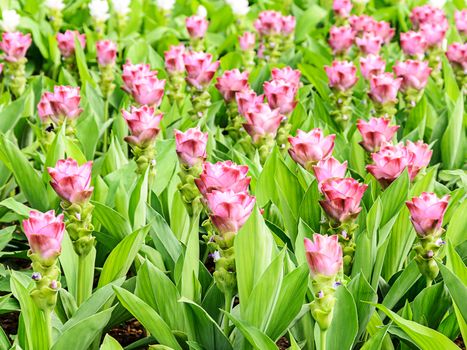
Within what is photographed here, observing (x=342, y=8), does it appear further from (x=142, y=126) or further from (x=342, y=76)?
(x=142, y=126)

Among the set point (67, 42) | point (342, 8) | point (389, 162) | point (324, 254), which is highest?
point (324, 254)

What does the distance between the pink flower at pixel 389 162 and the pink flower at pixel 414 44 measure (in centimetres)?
204

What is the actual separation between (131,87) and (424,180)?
4.83 feet

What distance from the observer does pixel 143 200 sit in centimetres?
305

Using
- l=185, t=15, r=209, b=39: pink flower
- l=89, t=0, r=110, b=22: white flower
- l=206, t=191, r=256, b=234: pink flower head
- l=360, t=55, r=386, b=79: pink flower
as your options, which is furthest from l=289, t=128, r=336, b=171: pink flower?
l=89, t=0, r=110, b=22: white flower

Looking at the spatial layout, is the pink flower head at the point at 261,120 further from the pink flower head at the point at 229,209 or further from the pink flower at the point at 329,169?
the pink flower head at the point at 229,209

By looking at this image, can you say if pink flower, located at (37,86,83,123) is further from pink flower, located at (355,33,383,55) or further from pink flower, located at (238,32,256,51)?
pink flower, located at (355,33,383,55)

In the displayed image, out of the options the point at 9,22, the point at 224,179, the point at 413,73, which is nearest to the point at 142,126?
the point at 224,179

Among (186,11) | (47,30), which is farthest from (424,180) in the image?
(186,11)

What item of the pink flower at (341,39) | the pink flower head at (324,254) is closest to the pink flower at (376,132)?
the pink flower head at (324,254)

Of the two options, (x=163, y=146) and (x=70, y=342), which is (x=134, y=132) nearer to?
(x=163, y=146)

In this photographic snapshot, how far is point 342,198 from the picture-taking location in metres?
2.53

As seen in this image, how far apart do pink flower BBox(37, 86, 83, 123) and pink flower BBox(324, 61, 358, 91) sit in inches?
48.0

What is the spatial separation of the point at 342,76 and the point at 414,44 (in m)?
0.92
